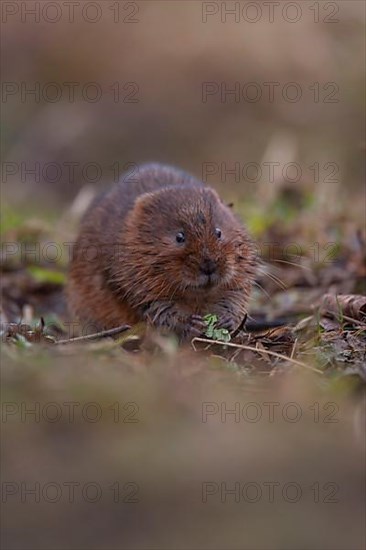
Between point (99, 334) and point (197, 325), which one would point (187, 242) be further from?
point (99, 334)

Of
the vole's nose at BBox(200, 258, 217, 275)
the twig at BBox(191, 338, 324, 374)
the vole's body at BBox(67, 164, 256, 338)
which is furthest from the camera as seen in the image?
the vole's body at BBox(67, 164, 256, 338)

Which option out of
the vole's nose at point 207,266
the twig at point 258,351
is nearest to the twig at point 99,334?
the twig at point 258,351

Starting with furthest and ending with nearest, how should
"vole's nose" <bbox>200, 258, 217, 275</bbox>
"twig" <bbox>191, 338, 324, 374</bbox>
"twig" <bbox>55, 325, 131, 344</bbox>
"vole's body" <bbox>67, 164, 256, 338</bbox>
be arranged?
1. "vole's body" <bbox>67, 164, 256, 338</bbox>
2. "vole's nose" <bbox>200, 258, 217, 275</bbox>
3. "twig" <bbox>55, 325, 131, 344</bbox>
4. "twig" <bbox>191, 338, 324, 374</bbox>

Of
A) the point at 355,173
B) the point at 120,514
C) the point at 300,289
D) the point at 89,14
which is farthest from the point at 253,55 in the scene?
the point at 120,514

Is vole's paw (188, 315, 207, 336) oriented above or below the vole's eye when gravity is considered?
below

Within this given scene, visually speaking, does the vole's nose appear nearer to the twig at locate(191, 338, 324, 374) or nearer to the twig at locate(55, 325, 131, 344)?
the twig at locate(191, 338, 324, 374)

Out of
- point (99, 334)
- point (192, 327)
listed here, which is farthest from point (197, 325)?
point (99, 334)

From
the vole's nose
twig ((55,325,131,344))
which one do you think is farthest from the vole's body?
→ twig ((55,325,131,344))

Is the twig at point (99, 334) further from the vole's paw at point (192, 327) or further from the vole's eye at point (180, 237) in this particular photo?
the vole's eye at point (180, 237)
